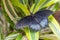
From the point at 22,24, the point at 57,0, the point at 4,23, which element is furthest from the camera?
the point at 4,23

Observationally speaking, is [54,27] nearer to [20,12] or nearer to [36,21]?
[36,21]

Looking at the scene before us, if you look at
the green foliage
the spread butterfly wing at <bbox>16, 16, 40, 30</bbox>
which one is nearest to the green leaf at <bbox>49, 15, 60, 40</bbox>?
the green foliage

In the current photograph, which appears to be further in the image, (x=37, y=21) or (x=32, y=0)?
(x=32, y=0)

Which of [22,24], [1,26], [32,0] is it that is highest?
[32,0]

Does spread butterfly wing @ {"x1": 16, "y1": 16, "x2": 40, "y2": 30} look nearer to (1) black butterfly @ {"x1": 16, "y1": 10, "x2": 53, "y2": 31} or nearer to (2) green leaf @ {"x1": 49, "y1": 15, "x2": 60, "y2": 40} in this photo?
(1) black butterfly @ {"x1": 16, "y1": 10, "x2": 53, "y2": 31}

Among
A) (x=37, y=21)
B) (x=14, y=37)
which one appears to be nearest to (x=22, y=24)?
(x=37, y=21)

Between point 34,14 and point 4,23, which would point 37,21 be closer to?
point 34,14

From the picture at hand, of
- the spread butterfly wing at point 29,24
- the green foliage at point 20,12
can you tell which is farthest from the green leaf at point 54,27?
the spread butterfly wing at point 29,24

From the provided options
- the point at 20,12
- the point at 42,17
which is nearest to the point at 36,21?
the point at 42,17
